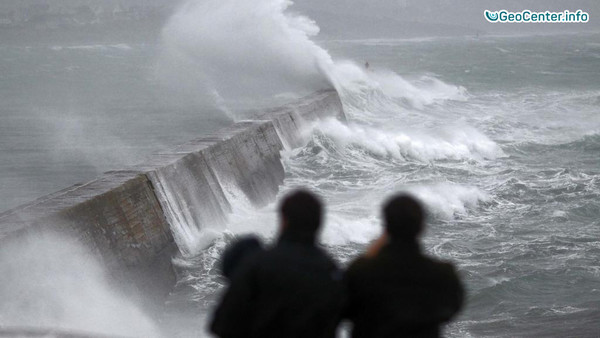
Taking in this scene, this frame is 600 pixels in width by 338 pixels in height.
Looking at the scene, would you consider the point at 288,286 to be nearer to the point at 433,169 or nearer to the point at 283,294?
the point at 283,294

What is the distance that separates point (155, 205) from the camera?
1146cm

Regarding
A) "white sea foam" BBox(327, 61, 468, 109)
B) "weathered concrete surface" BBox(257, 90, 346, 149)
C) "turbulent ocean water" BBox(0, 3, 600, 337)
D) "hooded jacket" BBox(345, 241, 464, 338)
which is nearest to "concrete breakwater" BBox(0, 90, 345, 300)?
"turbulent ocean water" BBox(0, 3, 600, 337)

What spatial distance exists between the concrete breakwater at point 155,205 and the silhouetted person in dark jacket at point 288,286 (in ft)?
20.6

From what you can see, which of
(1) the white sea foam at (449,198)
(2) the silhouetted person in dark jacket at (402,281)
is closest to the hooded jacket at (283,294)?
(2) the silhouetted person in dark jacket at (402,281)

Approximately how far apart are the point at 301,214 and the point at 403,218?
13.7 inches

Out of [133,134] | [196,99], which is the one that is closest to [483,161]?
[133,134]

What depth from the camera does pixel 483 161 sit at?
2006 cm

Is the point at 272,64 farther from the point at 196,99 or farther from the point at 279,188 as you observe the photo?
the point at 279,188

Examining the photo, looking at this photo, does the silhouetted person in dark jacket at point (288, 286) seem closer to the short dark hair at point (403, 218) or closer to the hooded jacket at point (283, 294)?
the hooded jacket at point (283, 294)

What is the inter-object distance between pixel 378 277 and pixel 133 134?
2151 cm

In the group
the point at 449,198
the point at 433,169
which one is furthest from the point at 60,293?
the point at 433,169

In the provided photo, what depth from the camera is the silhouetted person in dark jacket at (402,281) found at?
9.70 ft

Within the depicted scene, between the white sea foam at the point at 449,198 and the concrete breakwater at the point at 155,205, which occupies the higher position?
the concrete breakwater at the point at 155,205

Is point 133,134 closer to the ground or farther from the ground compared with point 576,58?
closer to the ground
